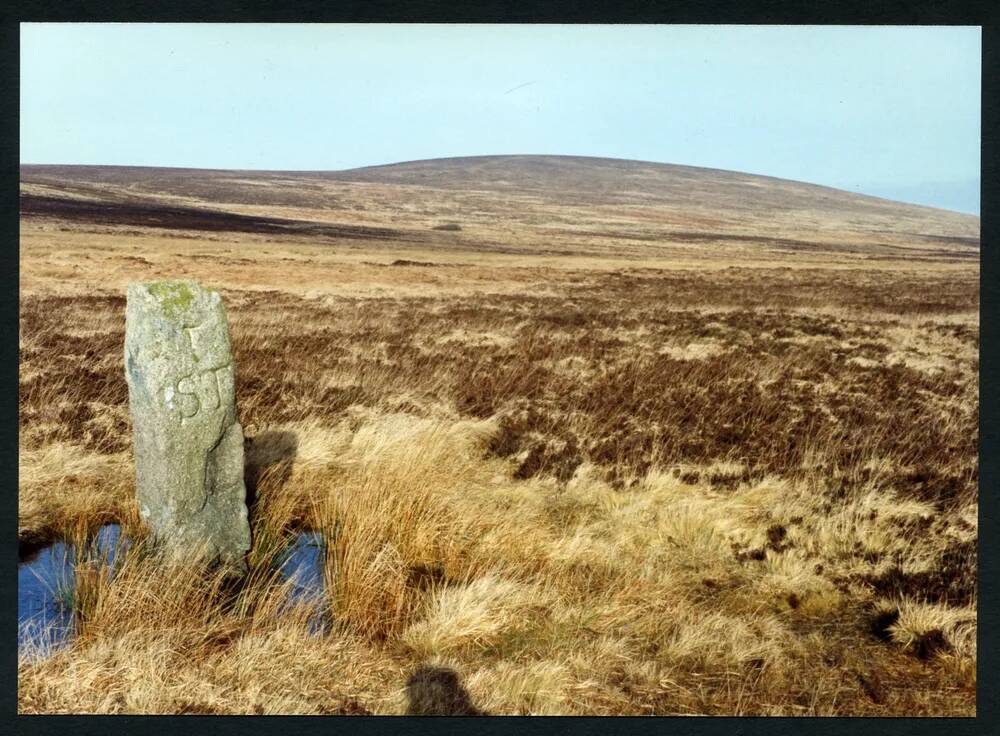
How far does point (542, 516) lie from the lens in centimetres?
671

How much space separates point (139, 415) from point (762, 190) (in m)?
140

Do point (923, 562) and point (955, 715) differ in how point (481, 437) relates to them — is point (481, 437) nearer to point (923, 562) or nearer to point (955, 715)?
point (923, 562)

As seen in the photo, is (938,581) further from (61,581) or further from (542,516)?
(61,581)

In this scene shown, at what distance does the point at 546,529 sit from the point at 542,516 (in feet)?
1.51

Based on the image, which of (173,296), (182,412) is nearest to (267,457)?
(182,412)

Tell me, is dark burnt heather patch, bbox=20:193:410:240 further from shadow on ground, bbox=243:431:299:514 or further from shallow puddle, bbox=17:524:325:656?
shallow puddle, bbox=17:524:325:656

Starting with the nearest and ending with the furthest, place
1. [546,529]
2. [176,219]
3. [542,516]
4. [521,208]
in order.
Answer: [546,529]
[542,516]
[176,219]
[521,208]

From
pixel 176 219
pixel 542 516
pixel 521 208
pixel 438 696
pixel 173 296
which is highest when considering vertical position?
pixel 521 208

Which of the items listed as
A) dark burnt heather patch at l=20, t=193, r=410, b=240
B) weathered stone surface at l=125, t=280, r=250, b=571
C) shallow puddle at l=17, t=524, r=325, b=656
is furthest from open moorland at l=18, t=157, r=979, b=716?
dark burnt heather patch at l=20, t=193, r=410, b=240

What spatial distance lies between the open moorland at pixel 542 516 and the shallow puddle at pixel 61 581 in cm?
12

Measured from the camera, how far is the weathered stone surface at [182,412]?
4988 millimetres

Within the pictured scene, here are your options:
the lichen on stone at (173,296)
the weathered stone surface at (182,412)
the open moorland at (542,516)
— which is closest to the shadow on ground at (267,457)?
the open moorland at (542,516)

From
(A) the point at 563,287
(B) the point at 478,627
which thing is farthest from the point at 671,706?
(A) the point at 563,287

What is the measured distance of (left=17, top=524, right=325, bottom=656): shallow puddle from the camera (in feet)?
15.2
